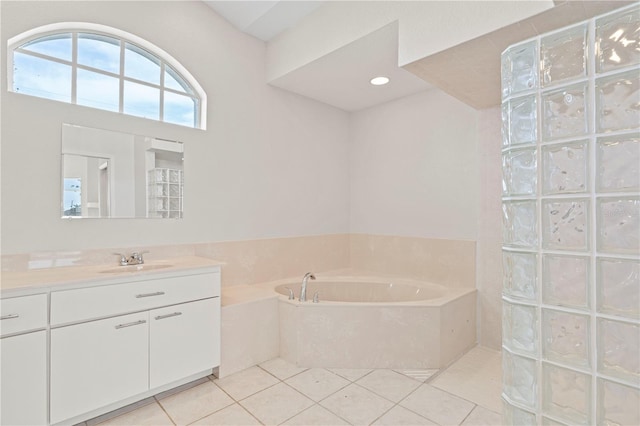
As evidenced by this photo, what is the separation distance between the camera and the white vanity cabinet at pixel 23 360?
1.52 meters

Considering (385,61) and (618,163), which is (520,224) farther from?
(385,61)

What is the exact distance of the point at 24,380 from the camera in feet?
5.13

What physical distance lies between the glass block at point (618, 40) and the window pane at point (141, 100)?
2.71 metres

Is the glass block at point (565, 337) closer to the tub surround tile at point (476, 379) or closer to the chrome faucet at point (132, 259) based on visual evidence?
the tub surround tile at point (476, 379)

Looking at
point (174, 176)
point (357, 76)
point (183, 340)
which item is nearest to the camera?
point (183, 340)

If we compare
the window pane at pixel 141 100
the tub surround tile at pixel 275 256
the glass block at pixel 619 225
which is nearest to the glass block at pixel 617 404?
the glass block at pixel 619 225

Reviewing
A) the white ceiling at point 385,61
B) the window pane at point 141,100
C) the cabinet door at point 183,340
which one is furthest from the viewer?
the window pane at point 141,100

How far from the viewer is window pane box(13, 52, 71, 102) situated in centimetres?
204

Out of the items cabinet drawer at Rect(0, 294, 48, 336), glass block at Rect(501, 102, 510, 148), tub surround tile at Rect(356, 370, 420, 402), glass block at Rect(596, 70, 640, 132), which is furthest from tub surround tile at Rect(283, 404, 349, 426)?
glass block at Rect(596, 70, 640, 132)

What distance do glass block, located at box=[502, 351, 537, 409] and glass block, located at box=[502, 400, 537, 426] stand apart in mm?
34

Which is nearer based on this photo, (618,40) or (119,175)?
(618,40)

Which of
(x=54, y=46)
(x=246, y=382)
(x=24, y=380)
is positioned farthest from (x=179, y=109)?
(x=246, y=382)

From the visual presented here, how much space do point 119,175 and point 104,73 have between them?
0.75 meters

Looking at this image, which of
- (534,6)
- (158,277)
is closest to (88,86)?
(158,277)
